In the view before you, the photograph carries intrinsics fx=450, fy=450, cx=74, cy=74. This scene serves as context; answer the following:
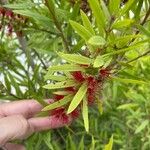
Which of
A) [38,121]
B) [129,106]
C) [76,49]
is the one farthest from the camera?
[129,106]

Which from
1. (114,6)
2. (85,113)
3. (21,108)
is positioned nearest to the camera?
(114,6)

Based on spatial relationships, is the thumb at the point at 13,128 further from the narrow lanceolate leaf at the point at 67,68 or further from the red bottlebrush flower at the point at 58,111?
the narrow lanceolate leaf at the point at 67,68

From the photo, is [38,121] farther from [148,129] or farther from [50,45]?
[148,129]

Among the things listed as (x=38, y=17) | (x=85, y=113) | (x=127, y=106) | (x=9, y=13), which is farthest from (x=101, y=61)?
(x=127, y=106)

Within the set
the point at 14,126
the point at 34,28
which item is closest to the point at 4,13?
the point at 34,28

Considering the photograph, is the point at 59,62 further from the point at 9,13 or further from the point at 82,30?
the point at 82,30

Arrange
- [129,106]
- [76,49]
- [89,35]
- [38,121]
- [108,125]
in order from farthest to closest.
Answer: [108,125]
[129,106]
[38,121]
[76,49]
[89,35]

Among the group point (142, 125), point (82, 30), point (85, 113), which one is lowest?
point (142, 125)
